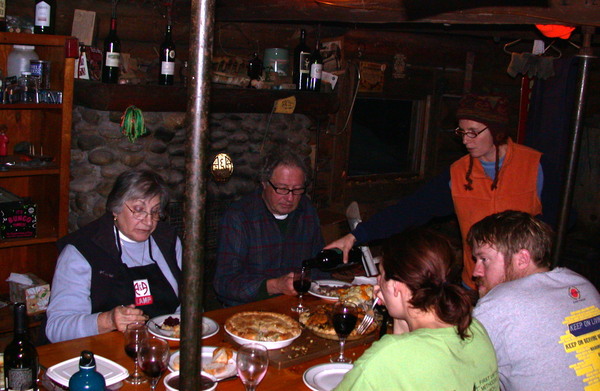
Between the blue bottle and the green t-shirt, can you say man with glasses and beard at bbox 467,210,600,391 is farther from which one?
the blue bottle

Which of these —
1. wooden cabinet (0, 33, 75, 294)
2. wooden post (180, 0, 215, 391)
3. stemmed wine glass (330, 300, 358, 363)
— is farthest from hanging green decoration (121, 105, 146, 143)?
wooden post (180, 0, 215, 391)

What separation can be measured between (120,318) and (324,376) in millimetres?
761

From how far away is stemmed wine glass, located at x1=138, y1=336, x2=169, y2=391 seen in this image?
1.84 meters

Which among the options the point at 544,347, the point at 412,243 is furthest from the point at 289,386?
the point at 544,347

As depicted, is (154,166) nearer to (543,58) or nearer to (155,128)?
(155,128)

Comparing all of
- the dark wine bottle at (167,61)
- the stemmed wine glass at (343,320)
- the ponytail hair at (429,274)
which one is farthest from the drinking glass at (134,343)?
the dark wine bottle at (167,61)

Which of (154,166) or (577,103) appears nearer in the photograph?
(577,103)

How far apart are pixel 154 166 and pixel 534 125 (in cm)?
276

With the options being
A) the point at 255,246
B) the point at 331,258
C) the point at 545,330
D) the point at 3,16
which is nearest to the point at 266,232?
the point at 255,246

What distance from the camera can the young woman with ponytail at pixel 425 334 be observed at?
160cm

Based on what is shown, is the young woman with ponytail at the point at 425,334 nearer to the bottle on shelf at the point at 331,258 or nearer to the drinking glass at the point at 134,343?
the drinking glass at the point at 134,343

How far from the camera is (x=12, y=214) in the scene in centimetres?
334

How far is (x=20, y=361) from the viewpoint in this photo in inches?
72.6

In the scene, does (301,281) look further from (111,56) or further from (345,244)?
(111,56)
